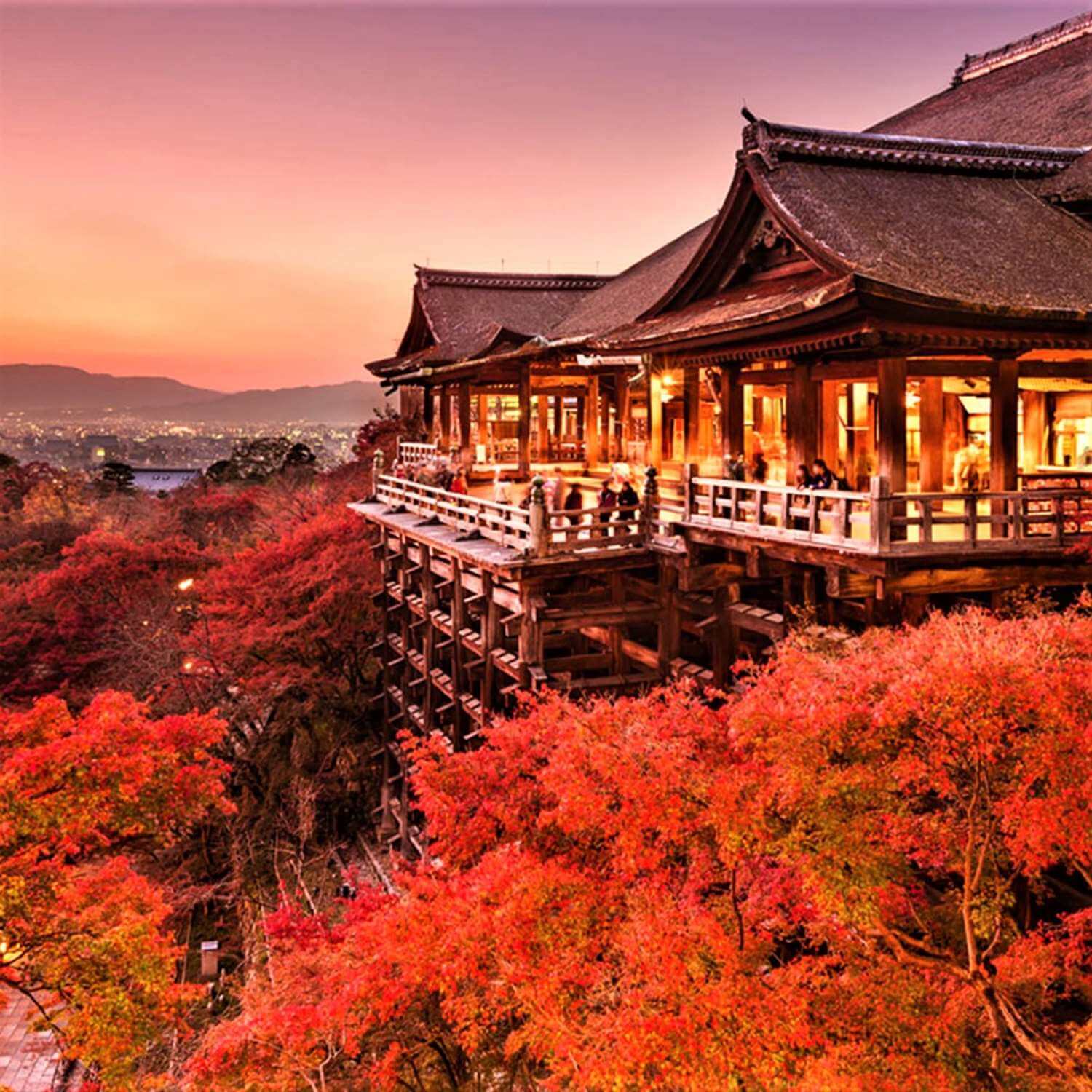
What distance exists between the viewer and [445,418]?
116 feet

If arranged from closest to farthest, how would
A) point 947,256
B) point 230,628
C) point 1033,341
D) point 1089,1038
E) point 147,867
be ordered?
1. point 1089,1038
2. point 1033,341
3. point 947,256
4. point 147,867
5. point 230,628

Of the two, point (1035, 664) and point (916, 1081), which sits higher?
point (1035, 664)

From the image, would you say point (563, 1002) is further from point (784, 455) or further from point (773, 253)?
point (784, 455)

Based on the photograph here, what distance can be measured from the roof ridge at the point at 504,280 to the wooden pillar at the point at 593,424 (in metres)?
8.10

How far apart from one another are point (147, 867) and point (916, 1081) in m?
21.5

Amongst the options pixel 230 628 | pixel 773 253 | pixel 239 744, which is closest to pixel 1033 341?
pixel 773 253

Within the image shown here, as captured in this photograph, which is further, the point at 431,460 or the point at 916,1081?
the point at 431,460

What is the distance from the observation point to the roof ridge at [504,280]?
35.0 m

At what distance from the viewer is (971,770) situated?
853cm

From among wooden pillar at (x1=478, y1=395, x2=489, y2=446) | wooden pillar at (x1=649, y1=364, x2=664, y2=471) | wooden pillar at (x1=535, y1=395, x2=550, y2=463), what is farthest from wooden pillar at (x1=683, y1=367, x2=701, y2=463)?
wooden pillar at (x1=478, y1=395, x2=489, y2=446)

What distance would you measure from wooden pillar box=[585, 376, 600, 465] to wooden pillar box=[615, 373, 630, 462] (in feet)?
2.45

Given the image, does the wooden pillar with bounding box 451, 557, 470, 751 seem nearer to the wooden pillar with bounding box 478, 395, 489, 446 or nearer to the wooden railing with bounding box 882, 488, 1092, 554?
the wooden railing with bounding box 882, 488, 1092, 554

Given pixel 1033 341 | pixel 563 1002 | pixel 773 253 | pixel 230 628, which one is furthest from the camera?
pixel 230 628

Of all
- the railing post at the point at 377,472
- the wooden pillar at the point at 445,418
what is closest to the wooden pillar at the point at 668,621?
the railing post at the point at 377,472
